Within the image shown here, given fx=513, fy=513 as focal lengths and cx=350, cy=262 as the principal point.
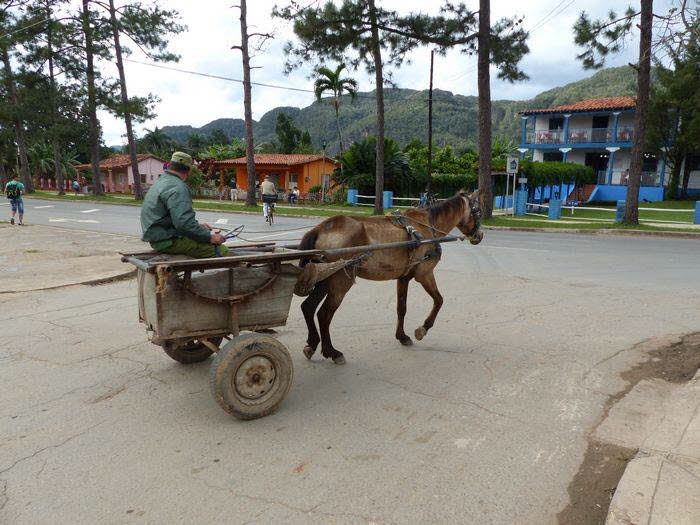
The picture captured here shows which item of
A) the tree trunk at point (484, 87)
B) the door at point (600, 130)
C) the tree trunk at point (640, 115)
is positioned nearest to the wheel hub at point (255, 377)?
the tree trunk at point (484, 87)

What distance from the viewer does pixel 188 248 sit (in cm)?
444

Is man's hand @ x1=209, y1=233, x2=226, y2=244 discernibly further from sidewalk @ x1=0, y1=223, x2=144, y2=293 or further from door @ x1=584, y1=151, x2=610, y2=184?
door @ x1=584, y1=151, x2=610, y2=184

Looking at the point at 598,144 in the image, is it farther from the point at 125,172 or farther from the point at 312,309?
the point at 125,172

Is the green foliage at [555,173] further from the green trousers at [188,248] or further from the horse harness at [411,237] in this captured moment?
the green trousers at [188,248]

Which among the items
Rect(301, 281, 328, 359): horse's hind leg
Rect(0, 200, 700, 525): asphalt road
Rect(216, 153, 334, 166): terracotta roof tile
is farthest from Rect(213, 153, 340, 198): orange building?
Rect(301, 281, 328, 359): horse's hind leg

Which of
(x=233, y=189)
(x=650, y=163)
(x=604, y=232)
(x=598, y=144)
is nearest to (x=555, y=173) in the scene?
(x=598, y=144)

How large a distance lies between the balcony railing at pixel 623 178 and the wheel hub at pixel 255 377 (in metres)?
40.3

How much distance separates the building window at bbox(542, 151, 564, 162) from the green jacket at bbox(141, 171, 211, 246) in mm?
45732

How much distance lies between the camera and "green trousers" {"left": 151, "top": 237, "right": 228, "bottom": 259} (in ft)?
14.5

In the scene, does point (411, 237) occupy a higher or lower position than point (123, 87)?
lower

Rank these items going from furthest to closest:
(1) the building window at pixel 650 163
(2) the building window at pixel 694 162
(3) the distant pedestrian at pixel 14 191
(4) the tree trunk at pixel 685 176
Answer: (1) the building window at pixel 650 163
(2) the building window at pixel 694 162
(4) the tree trunk at pixel 685 176
(3) the distant pedestrian at pixel 14 191

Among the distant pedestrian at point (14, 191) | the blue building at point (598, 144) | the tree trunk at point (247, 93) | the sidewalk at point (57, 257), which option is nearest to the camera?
the sidewalk at point (57, 257)

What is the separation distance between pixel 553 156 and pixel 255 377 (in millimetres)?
46651

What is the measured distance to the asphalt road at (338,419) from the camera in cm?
303
